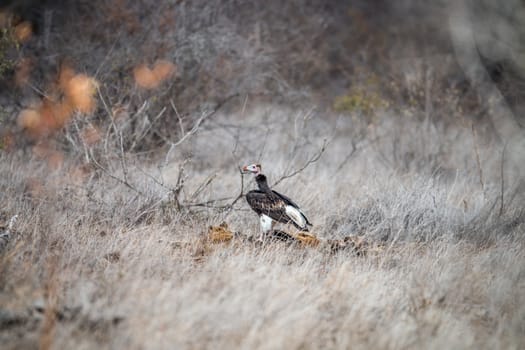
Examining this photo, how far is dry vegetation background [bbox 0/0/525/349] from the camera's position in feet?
10.9

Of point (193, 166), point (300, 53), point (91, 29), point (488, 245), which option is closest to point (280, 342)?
point (488, 245)

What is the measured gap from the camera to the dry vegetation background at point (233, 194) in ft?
10.9

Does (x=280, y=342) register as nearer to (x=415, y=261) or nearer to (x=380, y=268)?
(x=380, y=268)

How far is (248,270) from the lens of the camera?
4066 mm

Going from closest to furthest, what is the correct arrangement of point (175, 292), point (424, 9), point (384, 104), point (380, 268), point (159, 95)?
point (175, 292) → point (380, 268) → point (159, 95) → point (384, 104) → point (424, 9)

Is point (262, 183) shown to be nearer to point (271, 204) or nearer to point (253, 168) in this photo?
point (253, 168)

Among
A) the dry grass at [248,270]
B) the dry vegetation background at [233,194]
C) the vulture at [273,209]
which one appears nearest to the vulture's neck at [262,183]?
the vulture at [273,209]

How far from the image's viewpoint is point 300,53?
11.8 m

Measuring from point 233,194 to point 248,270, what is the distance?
2842mm

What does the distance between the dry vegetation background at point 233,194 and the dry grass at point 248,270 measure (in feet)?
0.07

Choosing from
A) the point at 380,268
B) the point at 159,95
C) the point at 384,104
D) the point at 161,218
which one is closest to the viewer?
the point at 380,268

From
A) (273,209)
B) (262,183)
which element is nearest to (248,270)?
(273,209)

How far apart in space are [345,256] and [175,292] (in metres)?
1.99

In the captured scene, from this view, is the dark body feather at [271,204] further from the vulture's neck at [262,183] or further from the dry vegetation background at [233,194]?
the dry vegetation background at [233,194]
